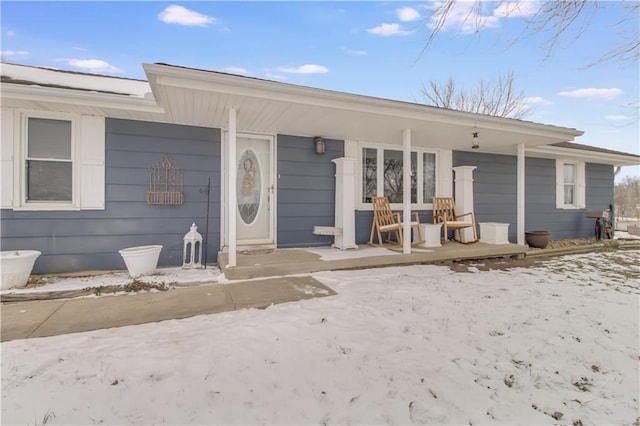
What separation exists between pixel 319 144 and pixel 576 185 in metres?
7.29

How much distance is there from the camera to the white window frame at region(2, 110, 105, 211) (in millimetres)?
3639

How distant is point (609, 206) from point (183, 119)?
35.5 feet

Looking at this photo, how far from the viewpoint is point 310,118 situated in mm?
4070

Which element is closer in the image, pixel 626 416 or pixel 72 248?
pixel 626 416

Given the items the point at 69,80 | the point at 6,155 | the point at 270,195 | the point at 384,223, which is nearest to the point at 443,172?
the point at 384,223

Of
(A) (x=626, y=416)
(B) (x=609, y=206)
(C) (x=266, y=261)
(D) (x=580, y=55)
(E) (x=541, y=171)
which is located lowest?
(A) (x=626, y=416)

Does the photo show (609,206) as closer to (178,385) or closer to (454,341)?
(454,341)

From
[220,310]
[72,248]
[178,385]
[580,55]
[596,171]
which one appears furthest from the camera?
[596,171]

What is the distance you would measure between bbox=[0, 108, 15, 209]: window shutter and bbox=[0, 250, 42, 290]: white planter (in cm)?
87

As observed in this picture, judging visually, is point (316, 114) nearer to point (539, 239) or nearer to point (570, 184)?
point (539, 239)

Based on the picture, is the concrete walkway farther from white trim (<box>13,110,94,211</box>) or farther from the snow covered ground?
white trim (<box>13,110,94,211</box>)

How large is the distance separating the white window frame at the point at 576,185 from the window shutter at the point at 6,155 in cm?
1044

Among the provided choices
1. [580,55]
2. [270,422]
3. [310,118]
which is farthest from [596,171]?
[270,422]

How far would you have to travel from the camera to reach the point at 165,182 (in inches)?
167
